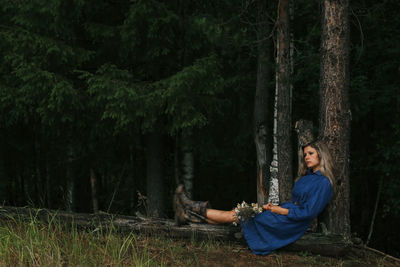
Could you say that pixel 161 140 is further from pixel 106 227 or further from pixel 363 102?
pixel 363 102

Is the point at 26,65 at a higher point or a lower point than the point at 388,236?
higher

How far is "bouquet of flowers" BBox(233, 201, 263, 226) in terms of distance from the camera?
5504 millimetres

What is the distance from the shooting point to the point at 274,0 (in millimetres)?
10961

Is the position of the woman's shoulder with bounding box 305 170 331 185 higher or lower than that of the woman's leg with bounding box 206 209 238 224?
higher

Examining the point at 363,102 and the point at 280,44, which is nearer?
the point at 280,44

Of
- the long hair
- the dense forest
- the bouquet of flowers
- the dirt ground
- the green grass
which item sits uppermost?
the dense forest

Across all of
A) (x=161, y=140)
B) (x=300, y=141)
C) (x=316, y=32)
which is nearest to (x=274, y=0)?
(x=316, y=32)

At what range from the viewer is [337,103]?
5949 mm

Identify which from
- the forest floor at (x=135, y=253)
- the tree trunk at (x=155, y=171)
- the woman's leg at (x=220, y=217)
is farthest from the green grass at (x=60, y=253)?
the tree trunk at (x=155, y=171)

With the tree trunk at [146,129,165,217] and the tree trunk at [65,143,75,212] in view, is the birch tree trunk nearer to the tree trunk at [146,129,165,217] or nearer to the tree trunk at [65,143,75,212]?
the tree trunk at [146,129,165,217]

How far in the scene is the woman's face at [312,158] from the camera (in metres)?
5.41

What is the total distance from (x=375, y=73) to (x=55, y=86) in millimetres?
8493

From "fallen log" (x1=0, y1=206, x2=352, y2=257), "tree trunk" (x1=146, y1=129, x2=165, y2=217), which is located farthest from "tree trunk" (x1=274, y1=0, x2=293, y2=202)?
"tree trunk" (x1=146, y1=129, x2=165, y2=217)

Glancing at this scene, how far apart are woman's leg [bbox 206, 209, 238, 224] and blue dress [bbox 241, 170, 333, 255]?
0.71 feet
